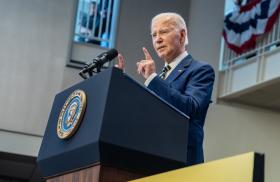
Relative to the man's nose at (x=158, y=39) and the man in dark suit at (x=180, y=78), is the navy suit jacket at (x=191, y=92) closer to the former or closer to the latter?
the man in dark suit at (x=180, y=78)

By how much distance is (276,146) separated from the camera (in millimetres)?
9945

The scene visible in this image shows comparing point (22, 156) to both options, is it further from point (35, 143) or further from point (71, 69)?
point (71, 69)

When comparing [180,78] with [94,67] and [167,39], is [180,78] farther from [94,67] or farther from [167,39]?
[94,67]

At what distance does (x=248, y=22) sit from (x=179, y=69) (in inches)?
287

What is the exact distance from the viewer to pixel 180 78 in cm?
246

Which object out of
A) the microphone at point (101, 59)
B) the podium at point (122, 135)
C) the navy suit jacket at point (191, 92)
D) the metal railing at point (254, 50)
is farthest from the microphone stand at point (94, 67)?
the metal railing at point (254, 50)

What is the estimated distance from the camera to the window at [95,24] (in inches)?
372

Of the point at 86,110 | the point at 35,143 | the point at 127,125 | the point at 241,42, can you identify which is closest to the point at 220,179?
the point at 127,125

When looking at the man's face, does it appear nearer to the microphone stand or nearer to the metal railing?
the microphone stand

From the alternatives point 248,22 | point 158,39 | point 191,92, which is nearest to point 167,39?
point 158,39

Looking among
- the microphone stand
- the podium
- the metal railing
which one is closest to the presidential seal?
the podium

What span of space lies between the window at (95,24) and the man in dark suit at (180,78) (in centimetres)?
694

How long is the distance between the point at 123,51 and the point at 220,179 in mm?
7864

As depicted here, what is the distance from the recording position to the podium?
201 centimetres
